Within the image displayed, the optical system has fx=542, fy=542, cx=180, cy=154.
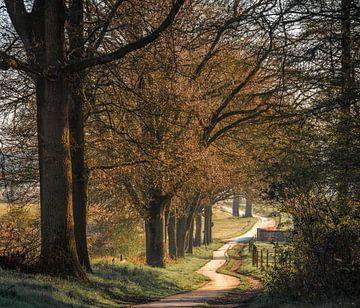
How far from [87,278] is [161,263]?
1325 cm

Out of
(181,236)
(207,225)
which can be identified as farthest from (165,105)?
(207,225)

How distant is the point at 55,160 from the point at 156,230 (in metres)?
14.2

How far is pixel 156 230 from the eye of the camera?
90.1ft

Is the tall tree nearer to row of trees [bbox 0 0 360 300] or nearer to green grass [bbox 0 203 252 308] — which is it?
row of trees [bbox 0 0 360 300]

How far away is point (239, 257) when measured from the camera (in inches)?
1932

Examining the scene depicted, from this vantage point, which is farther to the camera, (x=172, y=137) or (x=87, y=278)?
(x=172, y=137)

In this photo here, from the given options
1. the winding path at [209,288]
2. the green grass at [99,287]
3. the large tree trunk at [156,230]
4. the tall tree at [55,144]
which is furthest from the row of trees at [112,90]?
the winding path at [209,288]

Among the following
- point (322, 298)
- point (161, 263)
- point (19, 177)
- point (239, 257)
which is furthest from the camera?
point (239, 257)

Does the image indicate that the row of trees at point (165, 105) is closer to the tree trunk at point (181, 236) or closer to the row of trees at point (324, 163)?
the row of trees at point (324, 163)

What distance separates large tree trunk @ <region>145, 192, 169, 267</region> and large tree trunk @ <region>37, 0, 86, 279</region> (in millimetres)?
12329

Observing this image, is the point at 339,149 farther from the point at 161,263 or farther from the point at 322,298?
the point at 161,263

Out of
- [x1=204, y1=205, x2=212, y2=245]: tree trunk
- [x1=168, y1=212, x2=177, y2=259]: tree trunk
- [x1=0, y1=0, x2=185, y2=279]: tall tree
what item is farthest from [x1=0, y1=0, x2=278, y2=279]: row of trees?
[x1=204, y1=205, x2=212, y2=245]: tree trunk

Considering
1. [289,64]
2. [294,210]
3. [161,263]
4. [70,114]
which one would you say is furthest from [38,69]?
[161,263]

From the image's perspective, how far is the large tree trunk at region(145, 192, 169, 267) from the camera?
2681cm
